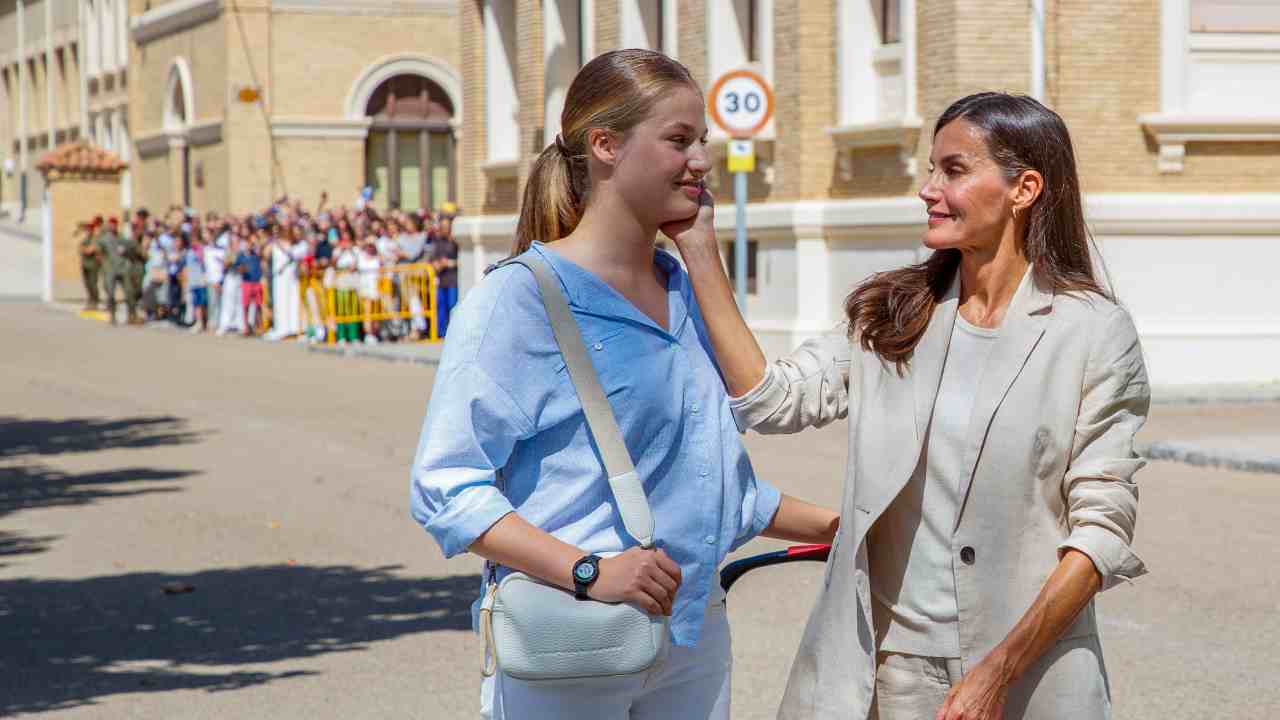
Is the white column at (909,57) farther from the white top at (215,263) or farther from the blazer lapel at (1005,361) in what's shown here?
the blazer lapel at (1005,361)

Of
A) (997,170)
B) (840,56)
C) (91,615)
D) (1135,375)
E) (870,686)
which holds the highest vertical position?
(840,56)

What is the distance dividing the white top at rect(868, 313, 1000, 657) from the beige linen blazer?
0.08 feet

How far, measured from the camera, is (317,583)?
986cm

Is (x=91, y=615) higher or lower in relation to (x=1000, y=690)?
lower

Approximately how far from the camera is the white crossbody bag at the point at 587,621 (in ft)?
10.6

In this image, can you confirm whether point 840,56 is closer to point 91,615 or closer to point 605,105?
point 91,615

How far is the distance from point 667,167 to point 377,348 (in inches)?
1026

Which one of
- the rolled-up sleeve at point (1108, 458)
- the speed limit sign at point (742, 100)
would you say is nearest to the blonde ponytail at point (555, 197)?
the rolled-up sleeve at point (1108, 458)

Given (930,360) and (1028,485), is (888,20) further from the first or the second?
(1028,485)

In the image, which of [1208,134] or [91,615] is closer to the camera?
[91,615]

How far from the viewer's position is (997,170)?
3568 mm

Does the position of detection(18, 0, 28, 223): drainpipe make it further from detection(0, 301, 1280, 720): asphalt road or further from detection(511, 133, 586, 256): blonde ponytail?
detection(511, 133, 586, 256): blonde ponytail

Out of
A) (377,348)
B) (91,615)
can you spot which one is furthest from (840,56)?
(91,615)

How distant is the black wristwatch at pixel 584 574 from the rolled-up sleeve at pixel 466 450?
135 millimetres
